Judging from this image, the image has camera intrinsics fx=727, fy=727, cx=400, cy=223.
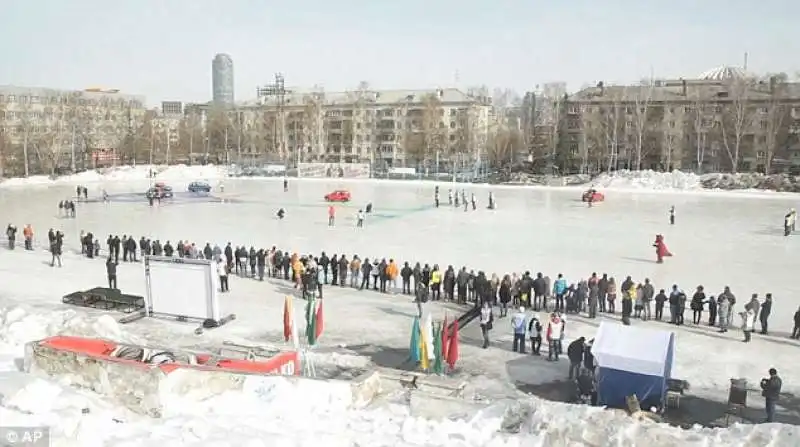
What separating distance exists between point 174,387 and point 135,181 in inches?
2643

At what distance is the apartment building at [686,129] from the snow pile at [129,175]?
1517 inches

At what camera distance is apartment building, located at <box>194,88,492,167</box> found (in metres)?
102

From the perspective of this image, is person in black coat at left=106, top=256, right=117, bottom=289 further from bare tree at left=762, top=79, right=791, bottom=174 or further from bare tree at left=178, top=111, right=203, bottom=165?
bare tree at left=178, top=111, right=203, bottom=165

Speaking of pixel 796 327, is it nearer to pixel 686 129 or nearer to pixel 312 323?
pixel 312 323

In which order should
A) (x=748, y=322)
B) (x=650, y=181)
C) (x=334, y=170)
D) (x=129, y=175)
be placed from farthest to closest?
(x=129, y=175) → (x=334, y=170) → (x=650, y=181) → (x=748, y=322)

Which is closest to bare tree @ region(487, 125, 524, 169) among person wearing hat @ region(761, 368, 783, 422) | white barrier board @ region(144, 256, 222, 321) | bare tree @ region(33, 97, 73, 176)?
bare tree @ region(33, 97, 73, 176)

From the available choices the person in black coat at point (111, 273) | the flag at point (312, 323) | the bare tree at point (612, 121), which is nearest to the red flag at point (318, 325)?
the flag at point (312, 323)

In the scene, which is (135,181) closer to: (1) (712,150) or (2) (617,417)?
(1) (712,150)

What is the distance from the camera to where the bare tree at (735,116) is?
6900 centimetres

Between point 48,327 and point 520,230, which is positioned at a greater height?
point 520,230

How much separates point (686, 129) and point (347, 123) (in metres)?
50.4

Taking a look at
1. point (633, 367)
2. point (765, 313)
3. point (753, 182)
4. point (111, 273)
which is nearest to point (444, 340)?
point (633, 367)

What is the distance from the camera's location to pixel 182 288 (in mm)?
17703

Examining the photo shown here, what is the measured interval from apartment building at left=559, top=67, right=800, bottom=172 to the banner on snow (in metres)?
22.3
